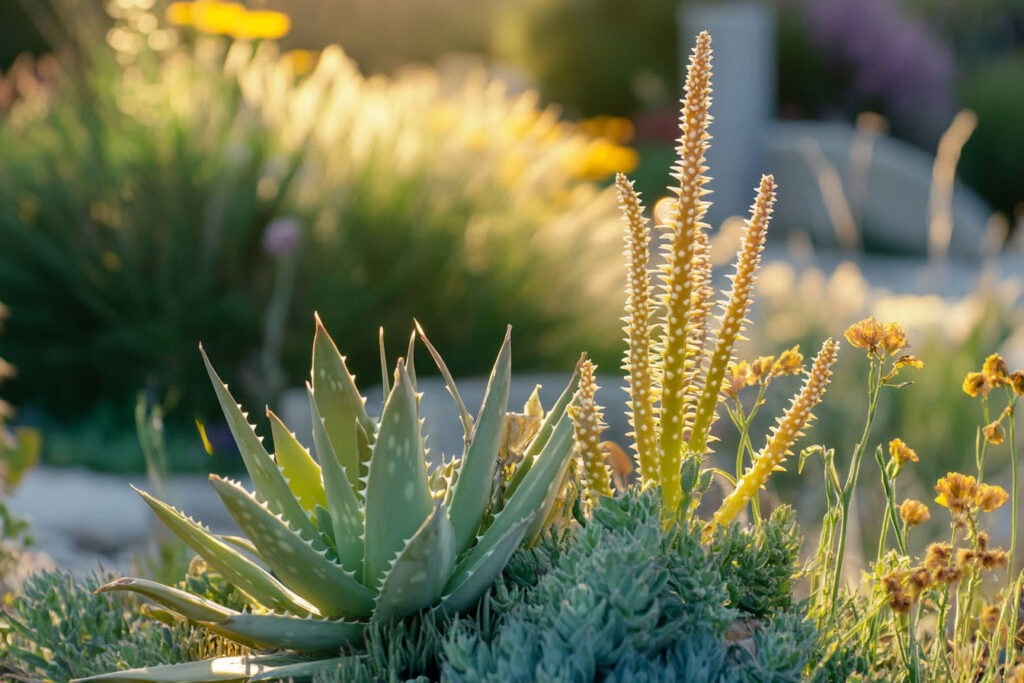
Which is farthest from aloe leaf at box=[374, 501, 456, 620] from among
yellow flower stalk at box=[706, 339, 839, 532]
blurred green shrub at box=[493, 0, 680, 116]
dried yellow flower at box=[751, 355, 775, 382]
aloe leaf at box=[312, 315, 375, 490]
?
blurred green shrub at box=[493, 0, 680, 116]

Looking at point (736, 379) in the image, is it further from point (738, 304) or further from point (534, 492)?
point (534, 492)

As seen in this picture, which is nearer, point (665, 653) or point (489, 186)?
point (665, 653)

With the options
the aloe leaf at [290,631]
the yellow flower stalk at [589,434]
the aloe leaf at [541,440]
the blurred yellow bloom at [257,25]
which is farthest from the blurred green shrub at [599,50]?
the aloe leaf at [290,631]

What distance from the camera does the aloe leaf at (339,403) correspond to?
80.7 inches

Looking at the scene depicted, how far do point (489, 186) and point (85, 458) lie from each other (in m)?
2.55

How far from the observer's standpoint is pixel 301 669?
170cm

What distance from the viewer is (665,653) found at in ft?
5.20

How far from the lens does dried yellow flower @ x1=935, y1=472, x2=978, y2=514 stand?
5.48 ft

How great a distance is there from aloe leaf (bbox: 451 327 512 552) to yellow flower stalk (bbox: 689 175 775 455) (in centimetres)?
34

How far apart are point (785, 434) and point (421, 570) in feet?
2.07

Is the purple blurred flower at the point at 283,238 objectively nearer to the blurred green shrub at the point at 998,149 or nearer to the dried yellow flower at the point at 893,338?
the dried yellow flower at the point at 893,338

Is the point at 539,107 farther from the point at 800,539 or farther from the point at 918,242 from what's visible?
the point at 800,539

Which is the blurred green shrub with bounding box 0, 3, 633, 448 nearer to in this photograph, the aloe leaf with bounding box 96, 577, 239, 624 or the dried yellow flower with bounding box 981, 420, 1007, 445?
the aloe leaf with bounding box 96, 577, 239, 624

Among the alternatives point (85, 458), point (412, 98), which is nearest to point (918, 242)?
point (412, 98)
